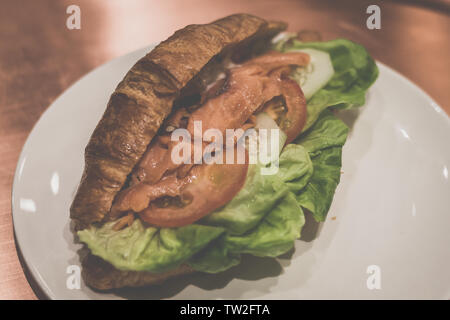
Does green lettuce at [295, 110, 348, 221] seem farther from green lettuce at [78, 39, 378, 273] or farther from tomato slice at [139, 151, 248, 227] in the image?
tomato slice at [139, 151, 248, 227]

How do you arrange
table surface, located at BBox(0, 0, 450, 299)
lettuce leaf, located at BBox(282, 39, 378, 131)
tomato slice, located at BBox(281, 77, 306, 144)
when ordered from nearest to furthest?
tomato slice, located at BBox(281, 77, 306, 144), lettuce leaf, located at BBox(282, 39, 378, 131), table surface, located at BBox(0, 0, 450, 299)

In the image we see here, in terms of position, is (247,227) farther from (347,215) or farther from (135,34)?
(135,34)

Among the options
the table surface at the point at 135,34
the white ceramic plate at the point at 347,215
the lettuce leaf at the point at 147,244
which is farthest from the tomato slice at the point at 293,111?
the table surface at the point at 135,34

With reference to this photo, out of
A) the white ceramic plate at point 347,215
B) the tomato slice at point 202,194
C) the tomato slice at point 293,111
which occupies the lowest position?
the white ceramic plate at point 347,215

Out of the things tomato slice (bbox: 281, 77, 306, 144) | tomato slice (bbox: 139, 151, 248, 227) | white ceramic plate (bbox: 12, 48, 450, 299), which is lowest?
white ceramic plate (bbox: 12, 48, 450, 299)

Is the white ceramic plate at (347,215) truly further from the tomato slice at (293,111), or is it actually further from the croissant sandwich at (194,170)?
the tomato slice at (293,111)

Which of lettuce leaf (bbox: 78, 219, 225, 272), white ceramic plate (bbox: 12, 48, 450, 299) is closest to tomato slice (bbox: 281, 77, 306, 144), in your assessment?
white ceramic plate (bbox: 12, 48, 450, 299)

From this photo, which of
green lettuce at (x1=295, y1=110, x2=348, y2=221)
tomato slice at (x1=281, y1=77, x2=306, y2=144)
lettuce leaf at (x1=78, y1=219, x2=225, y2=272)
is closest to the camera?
lettuce leaf at (x1=78, y1=219, x2=225, y2=272)

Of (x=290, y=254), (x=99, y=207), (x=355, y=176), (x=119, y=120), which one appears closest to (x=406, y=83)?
(x=355, y=176)
